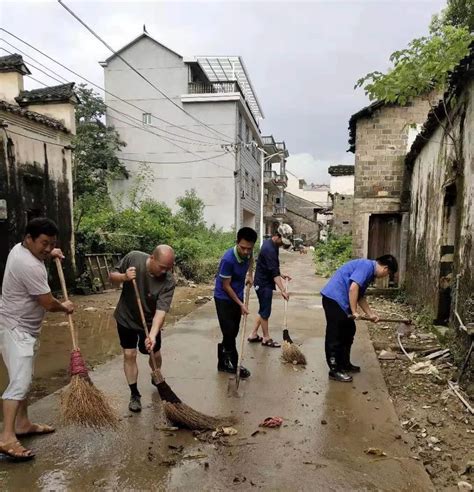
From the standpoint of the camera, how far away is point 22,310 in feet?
10.00

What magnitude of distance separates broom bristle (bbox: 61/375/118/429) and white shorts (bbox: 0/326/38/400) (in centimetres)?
30

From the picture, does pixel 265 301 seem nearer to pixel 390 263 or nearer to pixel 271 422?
pixel 390 263

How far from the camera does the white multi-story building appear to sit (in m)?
21.0

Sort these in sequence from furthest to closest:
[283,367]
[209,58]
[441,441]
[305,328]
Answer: [209,58] < [305,328] < [283,367] < [441,441]

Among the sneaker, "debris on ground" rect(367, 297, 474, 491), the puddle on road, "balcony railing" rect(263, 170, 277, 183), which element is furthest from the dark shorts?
"balcony railing" rect(263, 170, 277, 183)

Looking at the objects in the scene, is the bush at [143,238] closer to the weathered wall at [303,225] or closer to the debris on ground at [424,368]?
the debris on ground at [424,368]

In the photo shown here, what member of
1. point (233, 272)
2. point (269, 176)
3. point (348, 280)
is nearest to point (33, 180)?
point (233, 272)

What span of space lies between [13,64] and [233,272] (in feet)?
28.6

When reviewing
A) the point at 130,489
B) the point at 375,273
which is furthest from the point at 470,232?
the point at 130,489

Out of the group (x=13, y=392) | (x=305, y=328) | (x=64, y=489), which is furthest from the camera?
(x=305, y=328)

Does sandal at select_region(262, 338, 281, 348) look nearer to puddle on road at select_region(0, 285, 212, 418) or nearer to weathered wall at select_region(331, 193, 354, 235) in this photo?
puddle on road at select_region(0, 285, 212, 418)

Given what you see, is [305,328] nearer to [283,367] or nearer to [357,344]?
[357,344]

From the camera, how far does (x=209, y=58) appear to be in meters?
21.0

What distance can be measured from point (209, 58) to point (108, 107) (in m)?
5.45
